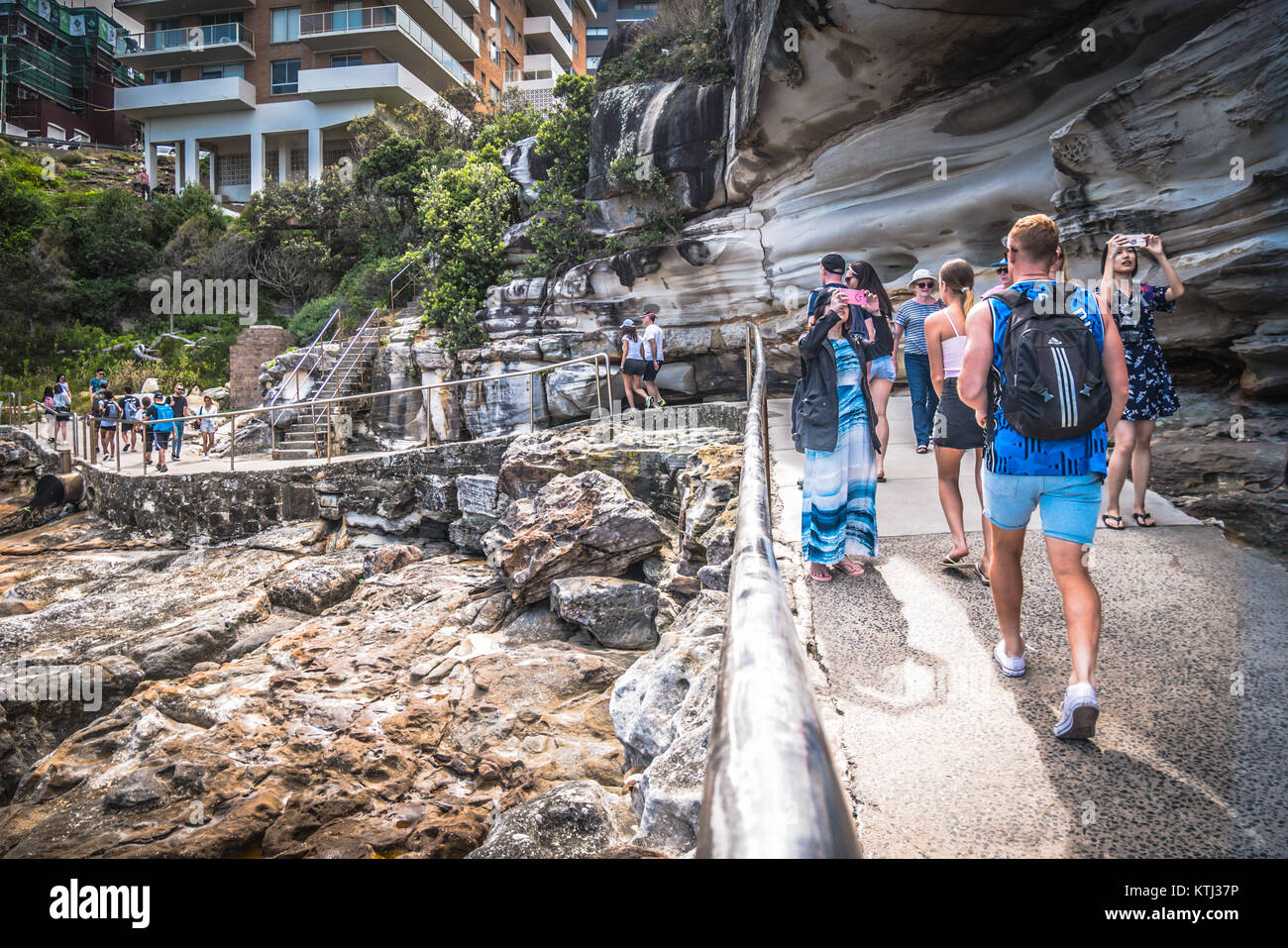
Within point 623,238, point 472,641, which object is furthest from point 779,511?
point 623,238

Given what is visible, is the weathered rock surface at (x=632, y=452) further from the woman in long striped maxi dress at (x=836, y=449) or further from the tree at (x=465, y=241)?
the tree at (x=465, y=241)

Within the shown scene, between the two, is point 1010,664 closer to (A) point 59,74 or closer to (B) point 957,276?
(B) point 957,276

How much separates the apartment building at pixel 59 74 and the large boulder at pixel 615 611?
51.7 metres

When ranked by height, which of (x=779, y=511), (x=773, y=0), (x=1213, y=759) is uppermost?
(x=773, y=0)

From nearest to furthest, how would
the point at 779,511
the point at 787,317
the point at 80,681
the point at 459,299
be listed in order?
the point at 779,511 < the point at 80,681 < the point at 787,317 < the point at 459,299

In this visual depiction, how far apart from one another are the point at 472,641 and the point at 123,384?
73.6ft

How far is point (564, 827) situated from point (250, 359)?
2220cm

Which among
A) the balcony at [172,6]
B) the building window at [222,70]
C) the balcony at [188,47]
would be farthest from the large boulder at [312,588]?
the balcony at [172,6]

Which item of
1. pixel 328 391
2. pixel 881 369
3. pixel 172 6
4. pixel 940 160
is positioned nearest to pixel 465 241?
pixel 328 391

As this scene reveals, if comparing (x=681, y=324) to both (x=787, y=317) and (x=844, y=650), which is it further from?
(x=844, y=650)

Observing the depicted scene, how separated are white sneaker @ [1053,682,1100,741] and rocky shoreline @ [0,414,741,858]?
123cm

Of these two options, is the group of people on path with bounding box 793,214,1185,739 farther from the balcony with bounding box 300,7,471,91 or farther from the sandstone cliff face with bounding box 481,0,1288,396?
the balcony with bounding box 300,7,471,91

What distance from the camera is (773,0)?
30.9 feet

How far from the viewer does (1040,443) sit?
235cm
